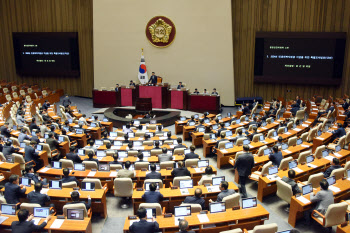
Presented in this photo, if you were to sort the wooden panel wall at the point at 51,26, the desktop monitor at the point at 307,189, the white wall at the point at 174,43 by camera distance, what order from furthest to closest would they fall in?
the wooden panel wall at the point at 51,26, the white wall at the point at 174,43, the desktop monitor at the point at 307,189

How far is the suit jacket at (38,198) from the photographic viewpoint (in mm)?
6316

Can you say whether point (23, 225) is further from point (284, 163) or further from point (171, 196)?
point (284, 163)

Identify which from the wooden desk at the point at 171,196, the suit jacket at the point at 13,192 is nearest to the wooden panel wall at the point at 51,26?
the suit jacket at the point at 13,192

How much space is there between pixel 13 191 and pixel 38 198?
743mm

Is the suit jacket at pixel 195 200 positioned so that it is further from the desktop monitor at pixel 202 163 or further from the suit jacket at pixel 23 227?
the suit jacket at pixel 23 227

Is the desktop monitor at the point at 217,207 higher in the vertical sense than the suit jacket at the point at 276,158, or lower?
lower

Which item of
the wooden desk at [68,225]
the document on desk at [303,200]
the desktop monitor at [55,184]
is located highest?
the desktop monitor at [55,184]

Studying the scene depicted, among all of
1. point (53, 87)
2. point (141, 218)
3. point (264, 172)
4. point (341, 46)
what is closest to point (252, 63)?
point (341, 46)

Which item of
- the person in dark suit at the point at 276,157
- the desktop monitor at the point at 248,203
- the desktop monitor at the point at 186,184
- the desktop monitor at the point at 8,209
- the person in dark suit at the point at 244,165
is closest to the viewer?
the desktop monitor at the point at 8,209

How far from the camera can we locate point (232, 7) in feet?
62.4

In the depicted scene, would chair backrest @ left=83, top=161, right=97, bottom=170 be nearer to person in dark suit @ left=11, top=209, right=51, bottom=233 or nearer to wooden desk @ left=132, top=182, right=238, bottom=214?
wooden desk @ left=132, top=182, right=238, bottom=214

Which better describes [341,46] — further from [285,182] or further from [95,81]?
[95,81]

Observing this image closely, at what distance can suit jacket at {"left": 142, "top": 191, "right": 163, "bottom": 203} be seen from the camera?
6.45m

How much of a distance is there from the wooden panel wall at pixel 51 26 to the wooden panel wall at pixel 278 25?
33.4 feet
